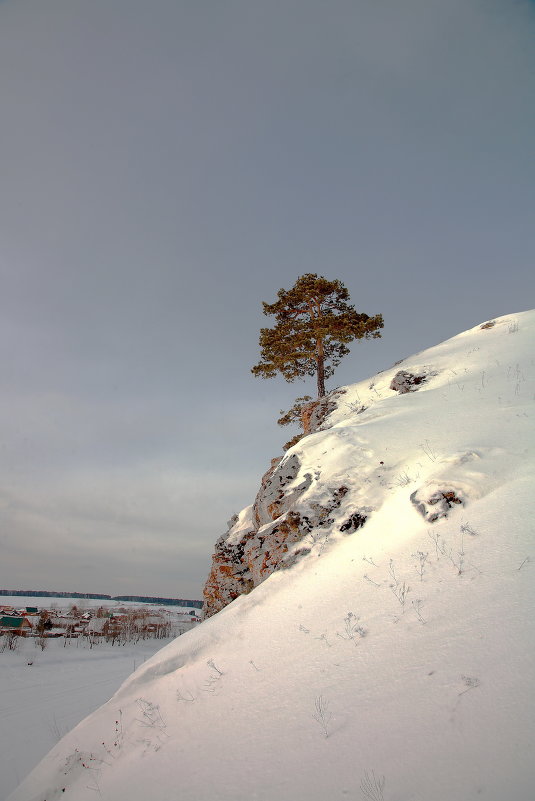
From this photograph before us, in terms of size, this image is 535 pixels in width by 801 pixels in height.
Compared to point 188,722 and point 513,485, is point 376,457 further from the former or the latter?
point 188,722

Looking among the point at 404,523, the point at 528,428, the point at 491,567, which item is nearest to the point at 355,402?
the point at 528,428

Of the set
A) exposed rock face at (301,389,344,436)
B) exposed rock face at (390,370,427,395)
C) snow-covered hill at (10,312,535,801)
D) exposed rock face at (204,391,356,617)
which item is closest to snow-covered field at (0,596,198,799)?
exposed rock face at (204,391,356,617)

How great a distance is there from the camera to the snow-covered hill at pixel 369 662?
3.29 metres

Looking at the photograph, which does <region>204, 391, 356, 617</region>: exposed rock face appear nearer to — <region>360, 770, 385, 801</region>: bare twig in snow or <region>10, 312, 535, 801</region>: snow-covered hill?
<region>10, 312, 535, 801</region>: snow-covered hill

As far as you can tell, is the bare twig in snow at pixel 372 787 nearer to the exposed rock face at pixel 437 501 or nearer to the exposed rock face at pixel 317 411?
the exposed rock face at pixel 437 501

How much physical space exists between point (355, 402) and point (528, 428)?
9025 millimetres

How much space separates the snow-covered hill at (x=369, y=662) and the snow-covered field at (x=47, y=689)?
1419cm

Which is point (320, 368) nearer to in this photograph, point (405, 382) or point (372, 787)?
point (405, 382)

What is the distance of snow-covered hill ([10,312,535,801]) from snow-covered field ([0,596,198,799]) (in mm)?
14189

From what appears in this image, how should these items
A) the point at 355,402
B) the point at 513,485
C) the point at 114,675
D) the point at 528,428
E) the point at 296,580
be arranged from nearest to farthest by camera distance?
the point at 513,485, the point at 296,580, the point at 528,428, the point at 355,402, the point at 114,675

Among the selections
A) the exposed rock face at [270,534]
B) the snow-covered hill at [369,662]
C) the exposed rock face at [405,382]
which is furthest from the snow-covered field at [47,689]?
the exposed rock face at [405,382]

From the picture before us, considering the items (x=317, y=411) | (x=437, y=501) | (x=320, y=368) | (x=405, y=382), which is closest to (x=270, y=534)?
(x=437, y=501)

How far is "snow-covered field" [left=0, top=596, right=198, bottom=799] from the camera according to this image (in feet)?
64.5

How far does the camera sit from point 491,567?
5090 mm
